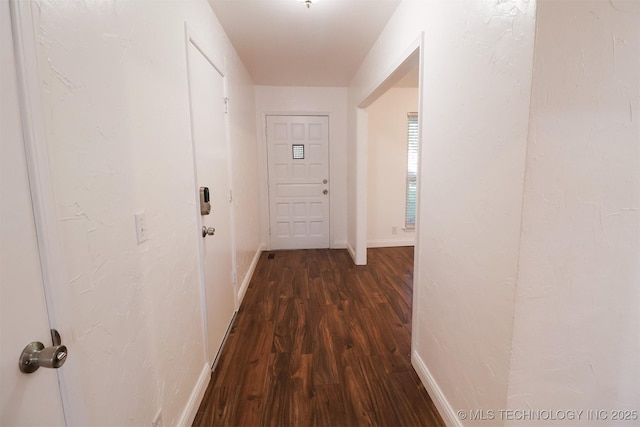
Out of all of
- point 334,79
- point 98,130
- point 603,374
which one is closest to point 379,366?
point 603,374

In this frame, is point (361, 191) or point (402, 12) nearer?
point (402, 12)

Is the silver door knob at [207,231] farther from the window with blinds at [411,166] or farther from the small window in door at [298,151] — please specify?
the window with blinds at [411,166]

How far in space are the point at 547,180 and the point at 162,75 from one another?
1.51 metres

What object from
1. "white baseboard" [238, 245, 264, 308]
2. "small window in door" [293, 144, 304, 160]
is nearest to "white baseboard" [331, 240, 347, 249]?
"white baseboard" [238, 245, 264, 308]

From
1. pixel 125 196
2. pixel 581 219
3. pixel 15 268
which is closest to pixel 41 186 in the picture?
pixel 15 268

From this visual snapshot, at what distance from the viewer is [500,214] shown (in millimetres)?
999

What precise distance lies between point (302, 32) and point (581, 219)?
7.58 ft

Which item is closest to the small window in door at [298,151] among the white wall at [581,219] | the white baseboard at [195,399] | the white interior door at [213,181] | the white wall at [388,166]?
the white wall at [388,166]

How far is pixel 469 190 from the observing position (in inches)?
47.4

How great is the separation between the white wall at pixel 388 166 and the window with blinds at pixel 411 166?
6cm

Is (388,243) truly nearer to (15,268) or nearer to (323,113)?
(323,113)

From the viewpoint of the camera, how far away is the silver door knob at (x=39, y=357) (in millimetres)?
593

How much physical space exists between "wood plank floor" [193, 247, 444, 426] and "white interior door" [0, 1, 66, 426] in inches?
42.9

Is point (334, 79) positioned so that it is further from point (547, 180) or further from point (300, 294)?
point (547, 180)
